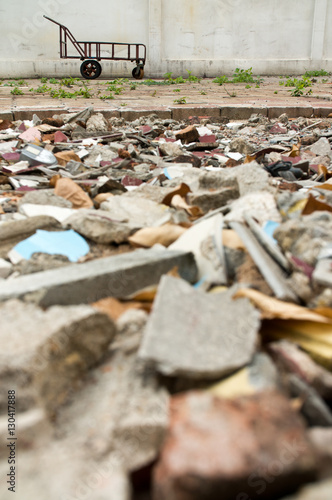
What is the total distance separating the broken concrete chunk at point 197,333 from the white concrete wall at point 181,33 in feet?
41.4

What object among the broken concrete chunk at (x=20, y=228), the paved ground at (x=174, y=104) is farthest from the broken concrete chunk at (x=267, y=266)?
the paved ground at (x=174, y=104)

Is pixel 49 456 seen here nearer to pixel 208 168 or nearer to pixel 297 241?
pixel 297 241

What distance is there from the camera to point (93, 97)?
8.24m

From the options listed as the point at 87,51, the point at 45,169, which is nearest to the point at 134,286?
the point at 45,169

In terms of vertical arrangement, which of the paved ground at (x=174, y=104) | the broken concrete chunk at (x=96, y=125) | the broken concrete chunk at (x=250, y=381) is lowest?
the broken concrete chunk at (x=250, y=381)

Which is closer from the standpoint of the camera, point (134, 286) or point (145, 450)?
point (145, 450)

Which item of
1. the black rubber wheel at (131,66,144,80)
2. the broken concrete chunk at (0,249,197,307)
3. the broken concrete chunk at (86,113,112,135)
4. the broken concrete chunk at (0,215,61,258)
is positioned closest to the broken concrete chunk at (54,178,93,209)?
the broken concrete chunk at (0,215,61,258)

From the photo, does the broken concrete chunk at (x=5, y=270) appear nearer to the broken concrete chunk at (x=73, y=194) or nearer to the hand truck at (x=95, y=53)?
the broken concrete chunk at (x=73, y=194)

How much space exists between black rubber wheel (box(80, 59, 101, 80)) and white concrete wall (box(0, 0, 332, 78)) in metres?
1.05

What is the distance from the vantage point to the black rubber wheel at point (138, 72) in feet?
40.3

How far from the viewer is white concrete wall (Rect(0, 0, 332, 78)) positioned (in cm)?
1212

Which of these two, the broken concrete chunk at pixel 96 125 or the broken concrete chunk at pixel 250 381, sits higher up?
the broken concrete chunk at pixel 96 125

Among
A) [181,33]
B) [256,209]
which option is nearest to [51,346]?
[256,209]

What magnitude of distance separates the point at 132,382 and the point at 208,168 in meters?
2.80
